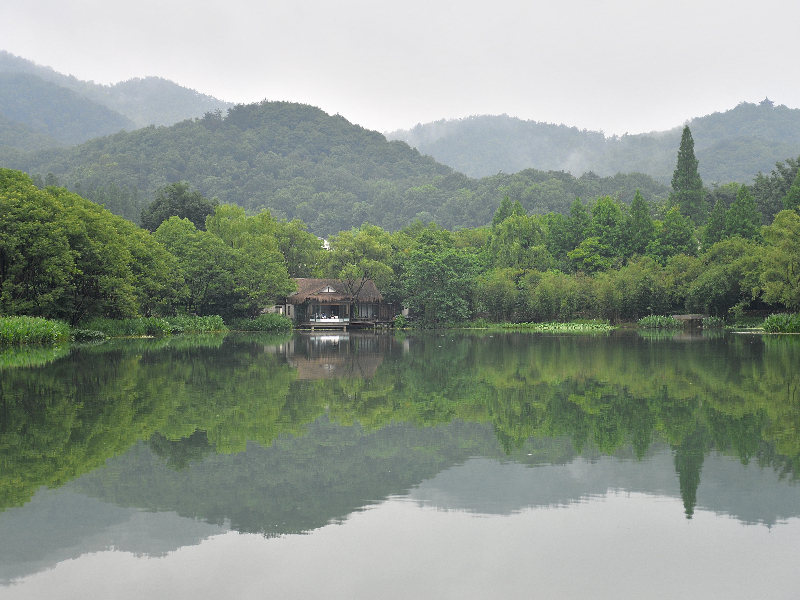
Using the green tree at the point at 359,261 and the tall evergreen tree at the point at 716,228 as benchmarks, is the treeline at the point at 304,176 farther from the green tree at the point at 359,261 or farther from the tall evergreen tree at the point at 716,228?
the tall evergreen tree at the point at 716,228

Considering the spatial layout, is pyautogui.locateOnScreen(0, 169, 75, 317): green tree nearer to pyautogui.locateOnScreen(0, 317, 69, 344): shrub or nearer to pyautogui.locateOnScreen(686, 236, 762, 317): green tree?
pyautogui.locateOnScreen(0, 317, 69, 344): shrub

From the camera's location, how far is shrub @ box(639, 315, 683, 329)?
159 ft

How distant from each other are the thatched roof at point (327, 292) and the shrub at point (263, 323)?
6.06 meters

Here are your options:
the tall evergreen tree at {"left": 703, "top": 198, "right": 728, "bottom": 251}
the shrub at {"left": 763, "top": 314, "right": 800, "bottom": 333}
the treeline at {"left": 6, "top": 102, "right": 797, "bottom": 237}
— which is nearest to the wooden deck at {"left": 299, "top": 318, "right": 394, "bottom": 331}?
the tall evergreen tree at {"left": 703, "top": 198, "right": 728, "bottom": 251}

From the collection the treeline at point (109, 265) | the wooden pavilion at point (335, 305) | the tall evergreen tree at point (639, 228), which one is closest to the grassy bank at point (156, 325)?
the treeline at point (109, 265)

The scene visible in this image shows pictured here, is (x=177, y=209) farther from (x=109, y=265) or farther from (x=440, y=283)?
(x=109, y=265)

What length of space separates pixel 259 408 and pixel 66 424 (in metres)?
2.78

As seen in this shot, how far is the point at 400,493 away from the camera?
21.1ft

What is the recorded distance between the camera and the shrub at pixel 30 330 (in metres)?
26.8

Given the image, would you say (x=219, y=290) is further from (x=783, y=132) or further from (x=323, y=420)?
(x=783, y=132)

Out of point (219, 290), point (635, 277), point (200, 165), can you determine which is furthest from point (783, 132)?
point (219, 290)

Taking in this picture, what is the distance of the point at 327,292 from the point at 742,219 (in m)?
33.6

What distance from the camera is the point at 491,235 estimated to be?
66.2 meters

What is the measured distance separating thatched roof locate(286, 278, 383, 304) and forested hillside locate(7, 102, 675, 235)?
4873cm
